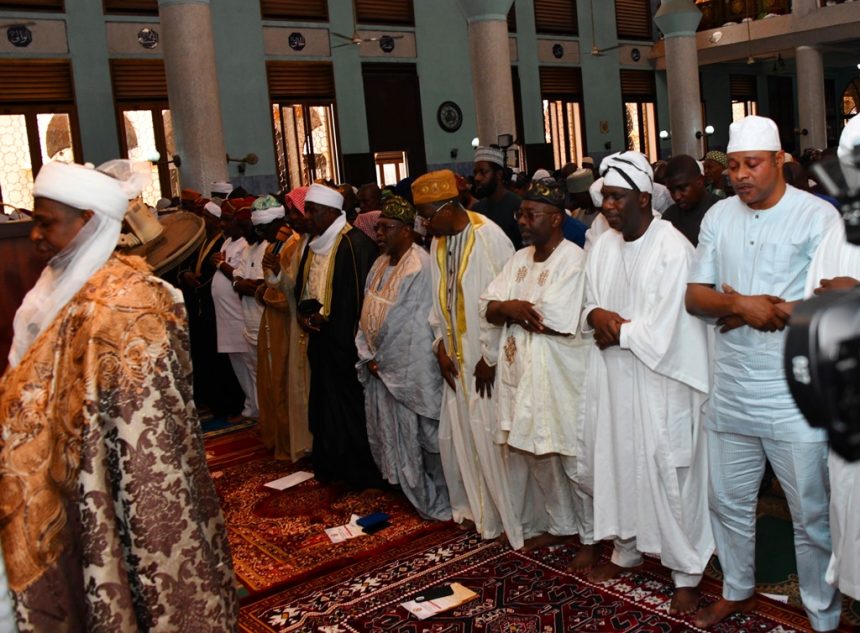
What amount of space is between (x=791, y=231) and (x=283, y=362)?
3799 mm

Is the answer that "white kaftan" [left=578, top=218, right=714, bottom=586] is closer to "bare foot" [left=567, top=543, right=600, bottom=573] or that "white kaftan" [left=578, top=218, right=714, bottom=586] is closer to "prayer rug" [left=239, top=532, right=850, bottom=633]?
"prayer rug" [left=239, top=532, right=850, bottom=633]

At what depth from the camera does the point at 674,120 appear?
17359mm

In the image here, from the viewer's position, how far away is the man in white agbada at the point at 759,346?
3.02m

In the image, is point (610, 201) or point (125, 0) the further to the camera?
point (125, 0)

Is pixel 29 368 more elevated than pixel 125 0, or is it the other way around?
pixel 125 0

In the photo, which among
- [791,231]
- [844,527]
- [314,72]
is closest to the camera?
[844,527]

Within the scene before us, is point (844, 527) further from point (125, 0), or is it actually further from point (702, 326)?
point (125, 0)

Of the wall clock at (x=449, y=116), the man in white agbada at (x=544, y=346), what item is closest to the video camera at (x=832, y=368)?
the man in white agbada at (x=544, y=346)

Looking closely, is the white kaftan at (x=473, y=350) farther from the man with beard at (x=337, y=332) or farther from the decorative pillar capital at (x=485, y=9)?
the decorative pillar capital at (x=485, y=9)

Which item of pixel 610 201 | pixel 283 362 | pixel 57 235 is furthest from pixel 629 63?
pixel 57 235

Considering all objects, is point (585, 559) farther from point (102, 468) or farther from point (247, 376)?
point (247, 376)

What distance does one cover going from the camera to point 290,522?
5.05 m

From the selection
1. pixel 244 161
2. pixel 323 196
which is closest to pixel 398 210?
pixel 323 196

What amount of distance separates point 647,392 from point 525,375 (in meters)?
0.61
